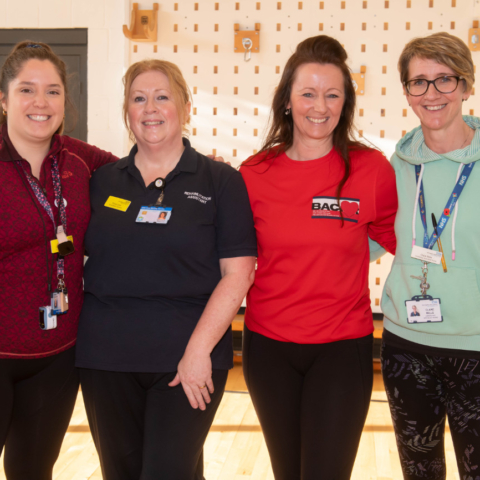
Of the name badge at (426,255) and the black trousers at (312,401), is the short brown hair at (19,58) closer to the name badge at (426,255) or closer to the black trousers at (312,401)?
the black trousers at (312,401)

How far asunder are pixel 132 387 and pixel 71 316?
1.07 feet

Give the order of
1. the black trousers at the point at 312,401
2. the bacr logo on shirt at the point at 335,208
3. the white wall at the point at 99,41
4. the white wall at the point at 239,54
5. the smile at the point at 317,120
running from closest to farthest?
the black trousers at the point at 312,401 < the bacr logo on shirt at the point at 335,208 < the smile at the point at 317,120 < the white wall at the point at 239,54 < the white wall at the point at 99,41

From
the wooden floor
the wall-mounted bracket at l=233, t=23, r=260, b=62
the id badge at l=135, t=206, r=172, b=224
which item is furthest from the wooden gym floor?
the wall-mounted bracket at l=233, t=23, r=260, b=62

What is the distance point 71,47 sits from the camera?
4.25 metres

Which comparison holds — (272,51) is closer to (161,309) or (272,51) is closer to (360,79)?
(360,79)

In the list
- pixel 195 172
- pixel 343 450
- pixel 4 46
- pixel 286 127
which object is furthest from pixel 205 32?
pixel 343 450

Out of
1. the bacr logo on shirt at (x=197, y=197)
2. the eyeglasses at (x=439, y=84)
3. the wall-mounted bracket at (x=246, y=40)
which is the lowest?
the bacr logo on shirt at (x=197, y=197)

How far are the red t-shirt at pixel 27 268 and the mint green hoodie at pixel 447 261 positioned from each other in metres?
1.12

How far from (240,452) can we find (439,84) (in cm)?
227

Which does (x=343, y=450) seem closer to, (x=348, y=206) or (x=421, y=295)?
(x=421, y=295)

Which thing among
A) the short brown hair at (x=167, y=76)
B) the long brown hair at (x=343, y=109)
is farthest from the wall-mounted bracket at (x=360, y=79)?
the short brown hair at (x=167, y=76)

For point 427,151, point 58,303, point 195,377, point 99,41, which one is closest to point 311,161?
point 427,151

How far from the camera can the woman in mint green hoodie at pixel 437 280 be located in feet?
5.45

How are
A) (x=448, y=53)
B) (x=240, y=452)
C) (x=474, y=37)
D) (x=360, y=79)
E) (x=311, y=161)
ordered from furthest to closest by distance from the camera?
(x=360, y=79) → (x=474, y=37) → (x=240, y=452) → (x=311, y=161) → (x=448, y=53)
